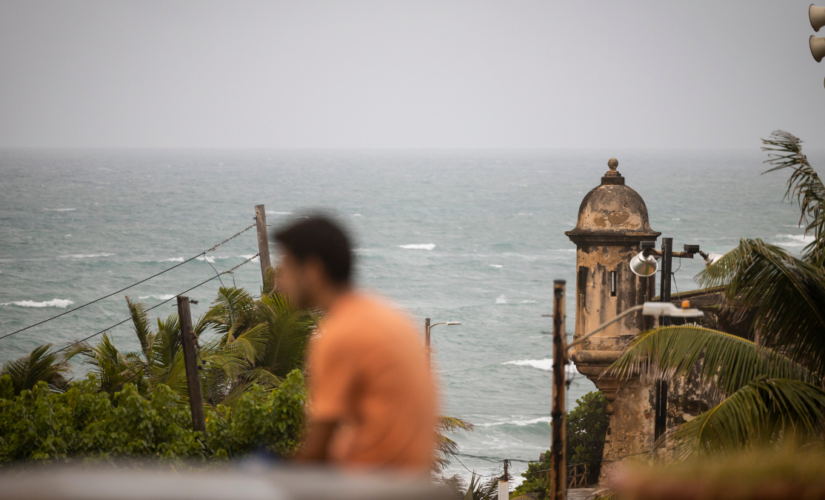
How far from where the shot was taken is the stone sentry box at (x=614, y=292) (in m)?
12.8

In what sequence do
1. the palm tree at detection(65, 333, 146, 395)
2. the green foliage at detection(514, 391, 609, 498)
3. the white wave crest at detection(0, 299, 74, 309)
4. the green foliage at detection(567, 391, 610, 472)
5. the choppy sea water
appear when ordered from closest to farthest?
the palm tree at detection(65, 333, 146, 395) → the green foliage at detection(514, 391, 609, 498) → the green foliage at detection(567, 391, 610, 472) → the choppy sea water → the white wave crest at detection(0, 299, 74, 309)

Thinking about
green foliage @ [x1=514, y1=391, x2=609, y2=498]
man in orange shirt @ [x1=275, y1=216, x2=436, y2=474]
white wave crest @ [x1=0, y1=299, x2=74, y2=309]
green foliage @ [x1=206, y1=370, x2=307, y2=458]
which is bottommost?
white wave crest @ [x1=0, y1=299, x2=74, y2=309]

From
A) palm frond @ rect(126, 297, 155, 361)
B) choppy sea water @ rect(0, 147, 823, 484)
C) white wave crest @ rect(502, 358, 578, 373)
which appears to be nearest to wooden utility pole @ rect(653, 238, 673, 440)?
choppy sea water @ rect(0, 147, 823, 484)

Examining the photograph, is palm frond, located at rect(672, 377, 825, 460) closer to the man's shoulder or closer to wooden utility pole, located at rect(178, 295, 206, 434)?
the man's shoulder

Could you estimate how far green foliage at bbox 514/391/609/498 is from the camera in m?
22.7

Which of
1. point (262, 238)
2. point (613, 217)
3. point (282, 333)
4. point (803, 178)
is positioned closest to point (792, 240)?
point (262, 238)

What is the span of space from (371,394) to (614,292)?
37.0 ft

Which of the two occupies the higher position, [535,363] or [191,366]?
[191,366]

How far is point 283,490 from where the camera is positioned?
131cm

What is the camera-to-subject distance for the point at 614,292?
42.4 ft

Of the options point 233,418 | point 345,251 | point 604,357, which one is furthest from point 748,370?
point 345,251

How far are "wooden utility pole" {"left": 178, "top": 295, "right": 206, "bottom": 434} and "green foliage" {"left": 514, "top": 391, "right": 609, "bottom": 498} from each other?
13.6 meters

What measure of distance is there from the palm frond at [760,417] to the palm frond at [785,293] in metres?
0.86

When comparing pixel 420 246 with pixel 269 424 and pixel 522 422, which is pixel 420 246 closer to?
pixel 522 422
